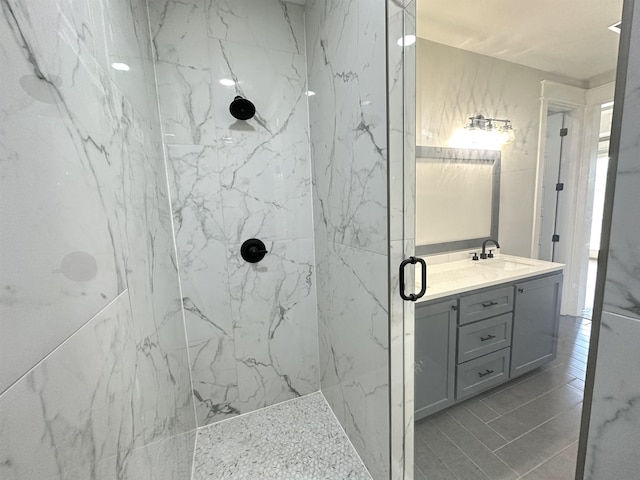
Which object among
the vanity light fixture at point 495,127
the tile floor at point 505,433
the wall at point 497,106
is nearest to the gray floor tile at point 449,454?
the tile floor at point 505,433

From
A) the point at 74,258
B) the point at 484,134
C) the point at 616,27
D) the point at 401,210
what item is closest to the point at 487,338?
the point at 401,210

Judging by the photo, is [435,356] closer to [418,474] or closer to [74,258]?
[418,474]

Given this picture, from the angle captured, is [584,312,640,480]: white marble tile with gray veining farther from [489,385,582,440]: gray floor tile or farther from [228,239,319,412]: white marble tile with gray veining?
[228,239,319,412]: white marble tile with gray veining

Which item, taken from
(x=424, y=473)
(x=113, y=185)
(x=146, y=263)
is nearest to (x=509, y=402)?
(x=424, y=473)

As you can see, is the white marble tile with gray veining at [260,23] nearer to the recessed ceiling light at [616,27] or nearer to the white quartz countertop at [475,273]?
the recessed ceiling light at [616,27]

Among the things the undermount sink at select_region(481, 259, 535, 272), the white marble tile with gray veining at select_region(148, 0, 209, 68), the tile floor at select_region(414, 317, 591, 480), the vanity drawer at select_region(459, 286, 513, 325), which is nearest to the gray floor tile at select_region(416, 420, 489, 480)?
the tile floor at select_region(414, 317, 591, 480)

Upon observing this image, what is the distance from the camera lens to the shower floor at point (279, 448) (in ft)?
4.54

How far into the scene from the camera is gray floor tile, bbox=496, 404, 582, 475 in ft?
3.22

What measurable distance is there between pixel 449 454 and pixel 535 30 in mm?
2109

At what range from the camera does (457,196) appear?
1686 millimetres

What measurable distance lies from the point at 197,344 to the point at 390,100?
5.77ft

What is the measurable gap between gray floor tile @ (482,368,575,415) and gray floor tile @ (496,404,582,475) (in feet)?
0.38

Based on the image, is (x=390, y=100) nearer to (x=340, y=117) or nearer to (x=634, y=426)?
(x=340, y=117)

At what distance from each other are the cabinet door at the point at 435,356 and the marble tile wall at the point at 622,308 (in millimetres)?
882
